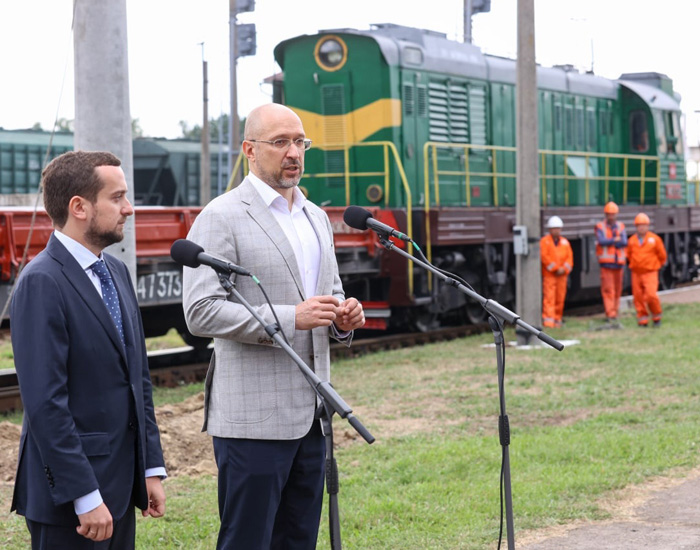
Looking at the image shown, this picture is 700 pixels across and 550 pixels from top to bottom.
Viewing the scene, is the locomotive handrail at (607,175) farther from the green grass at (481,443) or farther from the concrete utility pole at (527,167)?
the green grass at (481,443)

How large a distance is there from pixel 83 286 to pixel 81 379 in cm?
29

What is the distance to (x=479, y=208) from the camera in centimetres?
1587

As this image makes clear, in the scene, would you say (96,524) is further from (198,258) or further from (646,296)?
(646,296)

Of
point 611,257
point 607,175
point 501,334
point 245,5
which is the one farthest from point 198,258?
point 245,5

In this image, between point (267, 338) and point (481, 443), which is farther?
point (481, 443)

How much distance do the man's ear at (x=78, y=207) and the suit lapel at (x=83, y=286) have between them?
0.34ft

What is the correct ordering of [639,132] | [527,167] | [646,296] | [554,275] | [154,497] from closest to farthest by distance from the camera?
[154,497], [527,167], [646,296], [554,275], [639,132]

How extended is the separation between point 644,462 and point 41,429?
5.38 m

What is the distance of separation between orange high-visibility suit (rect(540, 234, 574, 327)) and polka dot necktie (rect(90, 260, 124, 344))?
13.4 m

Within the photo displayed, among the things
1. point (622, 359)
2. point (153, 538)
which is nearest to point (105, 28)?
point (153, 538)

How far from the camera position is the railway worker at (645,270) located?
52.9ft

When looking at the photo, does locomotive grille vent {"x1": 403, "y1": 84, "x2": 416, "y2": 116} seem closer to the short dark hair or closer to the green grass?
the green grass

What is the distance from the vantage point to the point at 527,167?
14133mm

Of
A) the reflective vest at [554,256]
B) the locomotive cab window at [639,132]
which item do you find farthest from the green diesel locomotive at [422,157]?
the locomotive cab window at [639,132]
